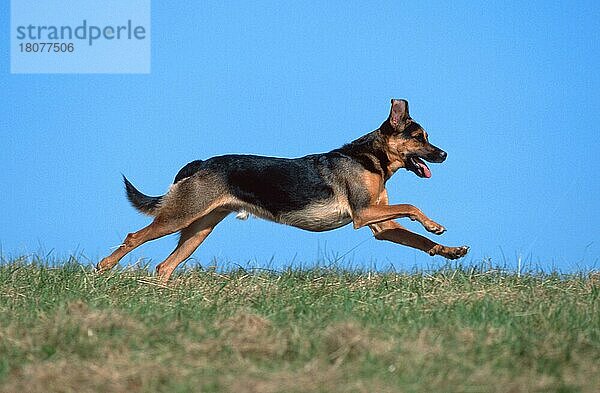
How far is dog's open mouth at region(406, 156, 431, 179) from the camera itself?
420 inches

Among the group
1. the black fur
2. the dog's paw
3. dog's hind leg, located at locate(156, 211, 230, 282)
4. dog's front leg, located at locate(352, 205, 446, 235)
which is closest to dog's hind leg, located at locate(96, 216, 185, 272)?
dog's hind leg, located at locate(156, 211, 230, 282)

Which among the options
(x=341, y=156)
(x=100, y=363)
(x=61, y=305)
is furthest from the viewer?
(x=341, y=156)

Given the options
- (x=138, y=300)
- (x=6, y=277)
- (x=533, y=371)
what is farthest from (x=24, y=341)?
(x=6, y=277)

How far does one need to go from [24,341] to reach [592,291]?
17.1 ft

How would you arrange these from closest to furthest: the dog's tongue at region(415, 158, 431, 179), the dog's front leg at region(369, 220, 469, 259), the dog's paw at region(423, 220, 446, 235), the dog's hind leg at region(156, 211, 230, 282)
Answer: the dog's paw at region(423, 220, 446, 235) → the dog's front leg at region(369, 220, 469, 259) → the dog's tongue at region(415, 158, 431, 179) → the dog's hind leg at region(156, 211, 230, 282)

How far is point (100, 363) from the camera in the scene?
5082 millimetres

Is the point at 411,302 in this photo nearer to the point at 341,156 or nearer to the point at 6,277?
the point at 341,156

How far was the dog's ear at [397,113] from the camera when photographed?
417 inches

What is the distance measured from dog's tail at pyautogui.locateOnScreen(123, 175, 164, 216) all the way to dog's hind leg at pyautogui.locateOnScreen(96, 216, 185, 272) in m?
0.15

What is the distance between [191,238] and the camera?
1107 cm

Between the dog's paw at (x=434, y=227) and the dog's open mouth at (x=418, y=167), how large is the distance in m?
1.09

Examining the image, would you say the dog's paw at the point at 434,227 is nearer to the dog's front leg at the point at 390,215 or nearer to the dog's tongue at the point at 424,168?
the dog's front leg at the point at 390,215

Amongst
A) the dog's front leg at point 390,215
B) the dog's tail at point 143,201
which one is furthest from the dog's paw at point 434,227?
the dog's tail at point 143,201

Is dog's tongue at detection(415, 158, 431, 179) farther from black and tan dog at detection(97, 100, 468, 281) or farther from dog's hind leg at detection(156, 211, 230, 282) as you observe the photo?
→ dog's hind leg at detection(156, 211, 230, 282)
